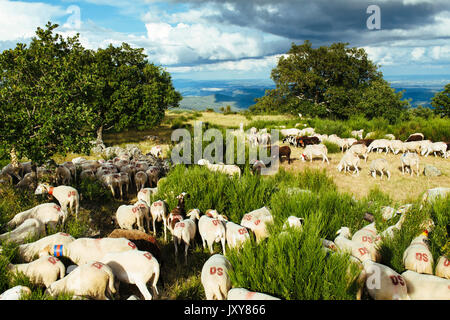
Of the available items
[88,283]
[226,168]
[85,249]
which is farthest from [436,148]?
[88,283]

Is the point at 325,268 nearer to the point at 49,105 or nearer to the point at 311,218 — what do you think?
the point at 311,218

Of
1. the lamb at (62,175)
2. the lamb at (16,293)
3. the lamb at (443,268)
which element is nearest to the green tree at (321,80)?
the lamb at (62,175)

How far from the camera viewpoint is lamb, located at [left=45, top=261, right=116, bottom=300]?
399 centimetres

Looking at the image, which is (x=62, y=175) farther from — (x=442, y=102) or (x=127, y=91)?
(x=442, y=102)

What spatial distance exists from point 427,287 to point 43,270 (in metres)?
6.00

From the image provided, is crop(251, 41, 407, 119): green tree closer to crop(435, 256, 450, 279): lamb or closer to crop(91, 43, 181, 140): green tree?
crop(91, 43, 181, 140): green tree

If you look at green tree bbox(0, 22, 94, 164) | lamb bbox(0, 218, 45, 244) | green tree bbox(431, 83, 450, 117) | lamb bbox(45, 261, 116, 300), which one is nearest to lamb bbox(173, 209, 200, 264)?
lamb bbox(45, 261, 116, 300)

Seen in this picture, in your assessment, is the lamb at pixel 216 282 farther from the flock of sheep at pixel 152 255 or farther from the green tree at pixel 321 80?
the green tree at pixel 321 80

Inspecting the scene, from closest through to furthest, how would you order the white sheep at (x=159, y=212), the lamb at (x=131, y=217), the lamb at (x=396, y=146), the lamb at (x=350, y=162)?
the lamb at (x=131, y=217) < the white sheep at (x=159, y=212) < the lamb at (x=350, y=162) < the lamb at (x=396, y=146)

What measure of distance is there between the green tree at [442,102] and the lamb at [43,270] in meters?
45.4

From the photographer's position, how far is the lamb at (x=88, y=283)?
3.99 m

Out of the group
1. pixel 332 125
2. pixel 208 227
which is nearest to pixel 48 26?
pixel 208 227
